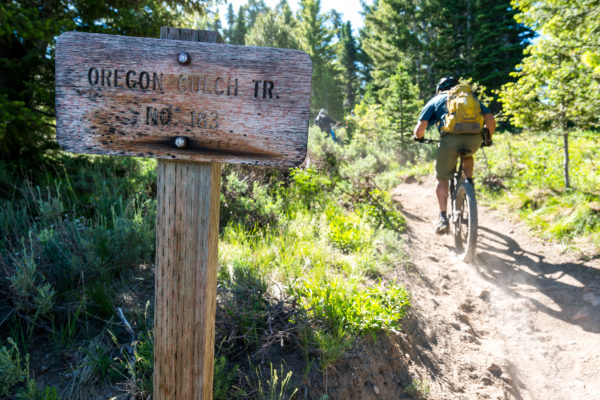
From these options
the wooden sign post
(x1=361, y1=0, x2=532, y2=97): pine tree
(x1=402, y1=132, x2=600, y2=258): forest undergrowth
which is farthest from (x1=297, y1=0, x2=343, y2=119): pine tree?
the wooden sign post

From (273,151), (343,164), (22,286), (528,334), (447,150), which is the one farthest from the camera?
(343,164)

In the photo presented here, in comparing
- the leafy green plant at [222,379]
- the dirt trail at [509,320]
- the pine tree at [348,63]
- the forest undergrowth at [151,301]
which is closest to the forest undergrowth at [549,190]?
the dirt trail at [509,320]

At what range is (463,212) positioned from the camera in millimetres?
4969

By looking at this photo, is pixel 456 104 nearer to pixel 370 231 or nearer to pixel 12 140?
pixel 370 231

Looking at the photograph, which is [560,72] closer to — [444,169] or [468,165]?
[468,165]

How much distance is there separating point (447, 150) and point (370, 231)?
5.48 ft

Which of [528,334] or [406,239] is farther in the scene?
[406,239]

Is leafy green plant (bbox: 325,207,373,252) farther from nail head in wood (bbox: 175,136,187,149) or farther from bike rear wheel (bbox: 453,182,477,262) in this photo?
nail head in wood (bbox: 175,136,187,149)

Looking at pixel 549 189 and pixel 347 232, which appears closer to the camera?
pixel 347 232

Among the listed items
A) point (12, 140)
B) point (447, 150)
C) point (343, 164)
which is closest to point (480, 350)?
point (447, 150)

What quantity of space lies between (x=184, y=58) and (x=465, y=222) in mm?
4980

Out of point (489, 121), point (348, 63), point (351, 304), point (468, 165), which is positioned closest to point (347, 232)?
point (351, 304)

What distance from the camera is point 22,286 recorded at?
7.55ft

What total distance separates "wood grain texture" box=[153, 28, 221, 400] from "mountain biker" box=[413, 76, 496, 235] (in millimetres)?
3831
